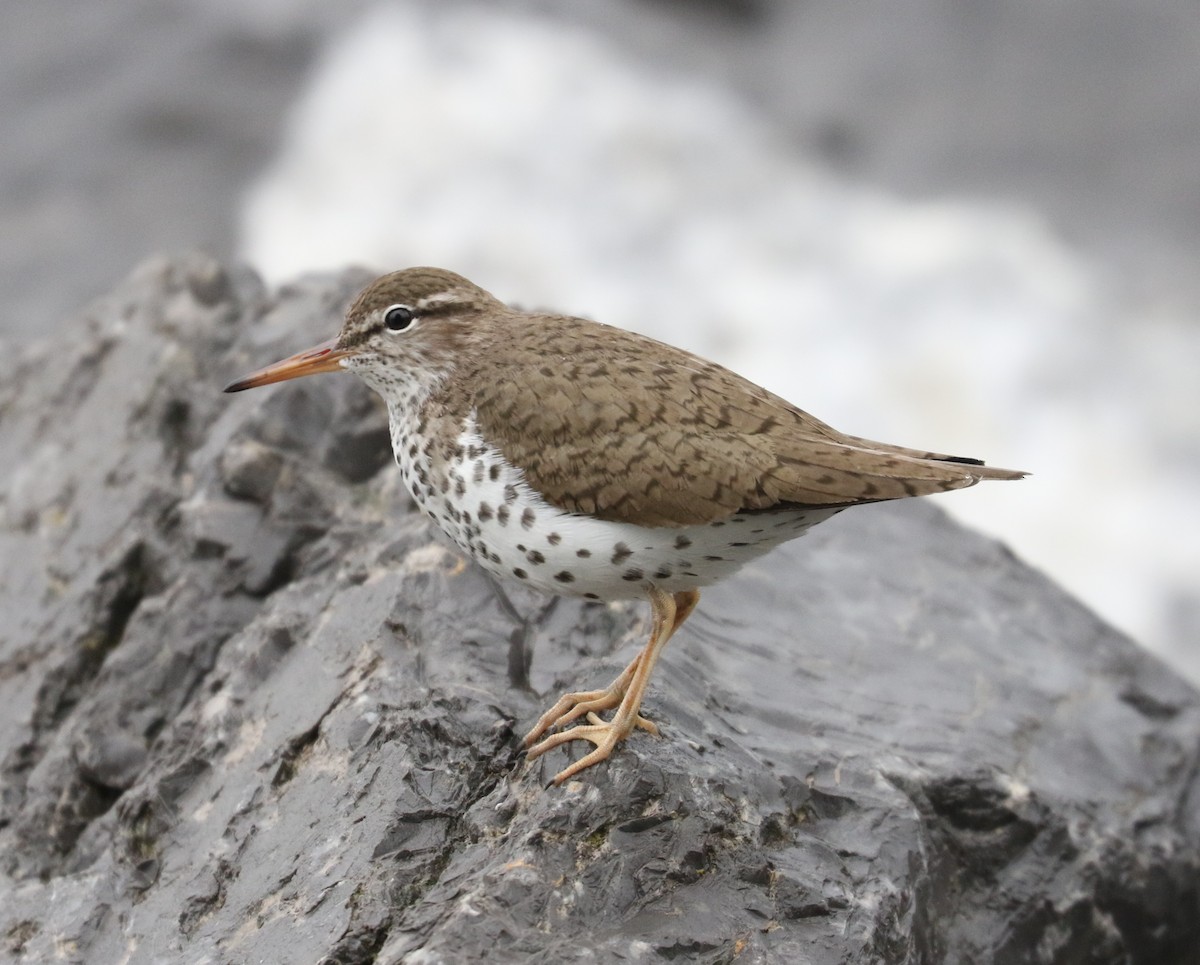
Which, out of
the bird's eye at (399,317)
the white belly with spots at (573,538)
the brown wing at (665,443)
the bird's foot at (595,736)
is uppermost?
the bird's eye at (399,317)

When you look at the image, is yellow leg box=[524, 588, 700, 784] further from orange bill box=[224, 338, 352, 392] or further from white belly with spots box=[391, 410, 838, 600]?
orange bill box=[224, 338, 352, 392]

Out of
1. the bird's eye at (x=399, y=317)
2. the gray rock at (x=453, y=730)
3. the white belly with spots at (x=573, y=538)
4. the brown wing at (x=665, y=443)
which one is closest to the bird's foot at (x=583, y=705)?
the gray rock at (x=453, y=730)

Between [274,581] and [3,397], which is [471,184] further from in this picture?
[274,581]

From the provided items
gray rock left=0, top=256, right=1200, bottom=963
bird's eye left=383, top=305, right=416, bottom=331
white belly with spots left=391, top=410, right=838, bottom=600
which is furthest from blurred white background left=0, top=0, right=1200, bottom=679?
white belly with spots left=391, top=410, right=838, bottom=600

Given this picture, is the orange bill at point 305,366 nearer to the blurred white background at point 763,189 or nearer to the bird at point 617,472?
the bird at point 617,472

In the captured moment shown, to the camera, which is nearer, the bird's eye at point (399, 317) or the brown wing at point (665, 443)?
the brown wing at point (665, 443)

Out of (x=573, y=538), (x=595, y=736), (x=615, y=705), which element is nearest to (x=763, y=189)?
(x=615, y=705)
